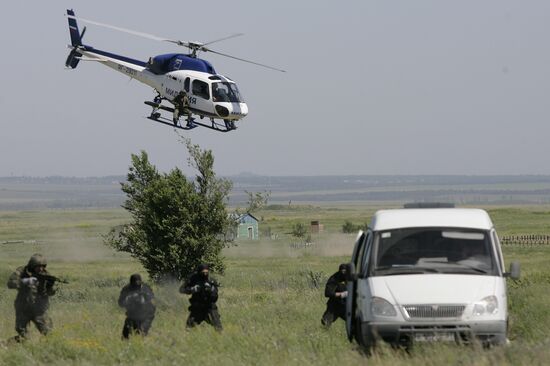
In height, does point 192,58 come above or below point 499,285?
above

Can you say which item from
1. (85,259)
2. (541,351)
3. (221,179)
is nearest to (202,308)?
(541,351)

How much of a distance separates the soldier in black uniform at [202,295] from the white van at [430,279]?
7.42 feet

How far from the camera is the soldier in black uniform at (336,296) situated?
51.0 ft

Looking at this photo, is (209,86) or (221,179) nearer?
(209,86)

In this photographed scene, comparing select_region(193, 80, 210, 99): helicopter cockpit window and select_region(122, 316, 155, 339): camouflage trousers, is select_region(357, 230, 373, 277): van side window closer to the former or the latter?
select_region(122, 316, 155, 339): camouflage trousers

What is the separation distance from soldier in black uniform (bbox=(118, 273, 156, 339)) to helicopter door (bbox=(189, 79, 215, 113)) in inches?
791

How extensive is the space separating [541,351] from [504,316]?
1.20m

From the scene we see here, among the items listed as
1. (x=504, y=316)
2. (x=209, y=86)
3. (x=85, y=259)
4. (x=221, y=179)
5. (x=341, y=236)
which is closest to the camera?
(x=504, y=316)

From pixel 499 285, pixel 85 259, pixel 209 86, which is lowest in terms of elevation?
pixel 85 259

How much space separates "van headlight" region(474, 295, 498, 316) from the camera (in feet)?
38.0

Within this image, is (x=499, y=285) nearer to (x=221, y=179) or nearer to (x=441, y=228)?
(x=441, y=228)

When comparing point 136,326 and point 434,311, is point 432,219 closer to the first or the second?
point 434,311

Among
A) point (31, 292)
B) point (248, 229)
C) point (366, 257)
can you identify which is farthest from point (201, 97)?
point (248, 229)

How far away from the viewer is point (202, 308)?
14.8 metres
